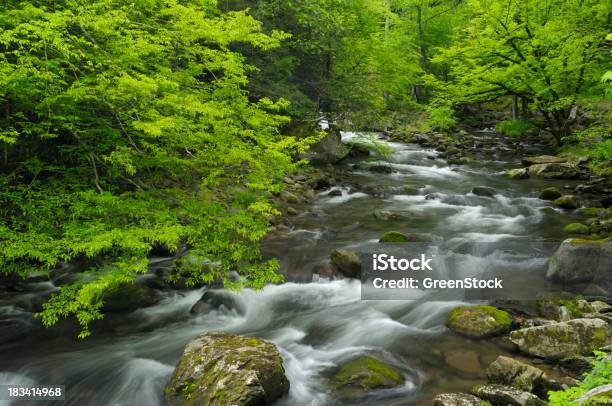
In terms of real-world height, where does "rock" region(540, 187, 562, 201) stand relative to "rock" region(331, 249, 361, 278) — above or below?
above

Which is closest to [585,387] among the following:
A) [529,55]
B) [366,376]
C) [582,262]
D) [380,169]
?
[366,376]

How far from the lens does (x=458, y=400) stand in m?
4.38

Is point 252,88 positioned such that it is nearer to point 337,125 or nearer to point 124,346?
point 337,125

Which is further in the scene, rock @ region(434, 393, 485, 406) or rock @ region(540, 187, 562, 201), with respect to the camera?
rock @ region(540, 187, 562, 201)

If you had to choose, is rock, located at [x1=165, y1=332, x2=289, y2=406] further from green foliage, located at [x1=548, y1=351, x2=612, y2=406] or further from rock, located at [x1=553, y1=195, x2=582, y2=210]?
rock, located at [x1=553, y1=195, x2=582, y2=210]

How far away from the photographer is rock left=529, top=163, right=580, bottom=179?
15.7 m

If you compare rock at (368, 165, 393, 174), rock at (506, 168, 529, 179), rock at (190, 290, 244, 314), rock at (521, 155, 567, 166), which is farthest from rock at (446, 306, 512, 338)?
rock at (521, 155, 567, 166)

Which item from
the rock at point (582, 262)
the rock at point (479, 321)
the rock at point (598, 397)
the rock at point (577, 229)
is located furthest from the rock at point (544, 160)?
the rock at point (598, 397)

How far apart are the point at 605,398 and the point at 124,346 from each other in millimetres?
6297

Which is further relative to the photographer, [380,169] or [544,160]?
[380,169]

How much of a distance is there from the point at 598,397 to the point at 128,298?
710cm

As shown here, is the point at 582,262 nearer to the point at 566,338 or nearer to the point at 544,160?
the point at 566,338

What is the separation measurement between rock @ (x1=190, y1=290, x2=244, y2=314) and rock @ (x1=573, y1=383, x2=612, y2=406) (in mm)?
5866

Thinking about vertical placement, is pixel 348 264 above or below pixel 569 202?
below
